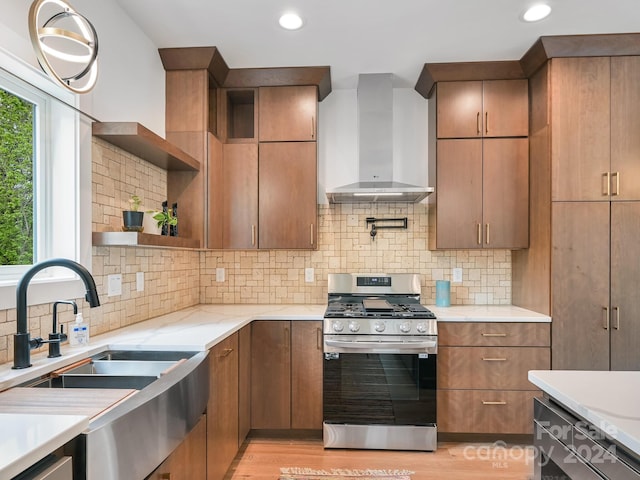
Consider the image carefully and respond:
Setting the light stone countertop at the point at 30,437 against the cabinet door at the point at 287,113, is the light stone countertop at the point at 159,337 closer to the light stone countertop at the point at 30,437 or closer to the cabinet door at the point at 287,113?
the light stone countertop at the point at 30,437

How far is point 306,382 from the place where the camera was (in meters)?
2.62

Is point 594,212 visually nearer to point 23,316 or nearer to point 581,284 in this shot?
point 581,284

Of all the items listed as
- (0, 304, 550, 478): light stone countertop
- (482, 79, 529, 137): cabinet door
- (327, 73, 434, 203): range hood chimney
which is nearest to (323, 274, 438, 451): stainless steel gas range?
(0, 304, 550, 478): light stone countertop

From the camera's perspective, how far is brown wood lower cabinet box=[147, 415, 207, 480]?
128 centimetres

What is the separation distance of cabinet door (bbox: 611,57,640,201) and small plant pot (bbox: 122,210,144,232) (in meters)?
2.96

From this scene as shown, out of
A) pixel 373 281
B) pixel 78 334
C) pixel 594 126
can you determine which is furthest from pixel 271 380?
pixel 594 126

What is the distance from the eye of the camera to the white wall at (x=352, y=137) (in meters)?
3.19

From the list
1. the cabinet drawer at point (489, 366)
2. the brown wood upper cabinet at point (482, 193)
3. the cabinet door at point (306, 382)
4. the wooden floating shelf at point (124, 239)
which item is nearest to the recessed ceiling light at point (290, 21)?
the brown wood upper cabinet at point (482, 193)

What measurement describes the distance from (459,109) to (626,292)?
1699 mm

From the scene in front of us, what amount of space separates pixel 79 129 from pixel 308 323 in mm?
1764

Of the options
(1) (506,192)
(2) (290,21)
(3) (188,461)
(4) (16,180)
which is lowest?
(3) (188,461)

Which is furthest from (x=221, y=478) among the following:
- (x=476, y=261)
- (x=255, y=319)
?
(x=476, y=261)

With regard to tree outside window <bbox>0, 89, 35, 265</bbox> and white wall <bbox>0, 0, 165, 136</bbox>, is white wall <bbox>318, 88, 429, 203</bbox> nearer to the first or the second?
white wall <bbox>0, 0, 165, 136</bbox>

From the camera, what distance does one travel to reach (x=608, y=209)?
2.48 meters
